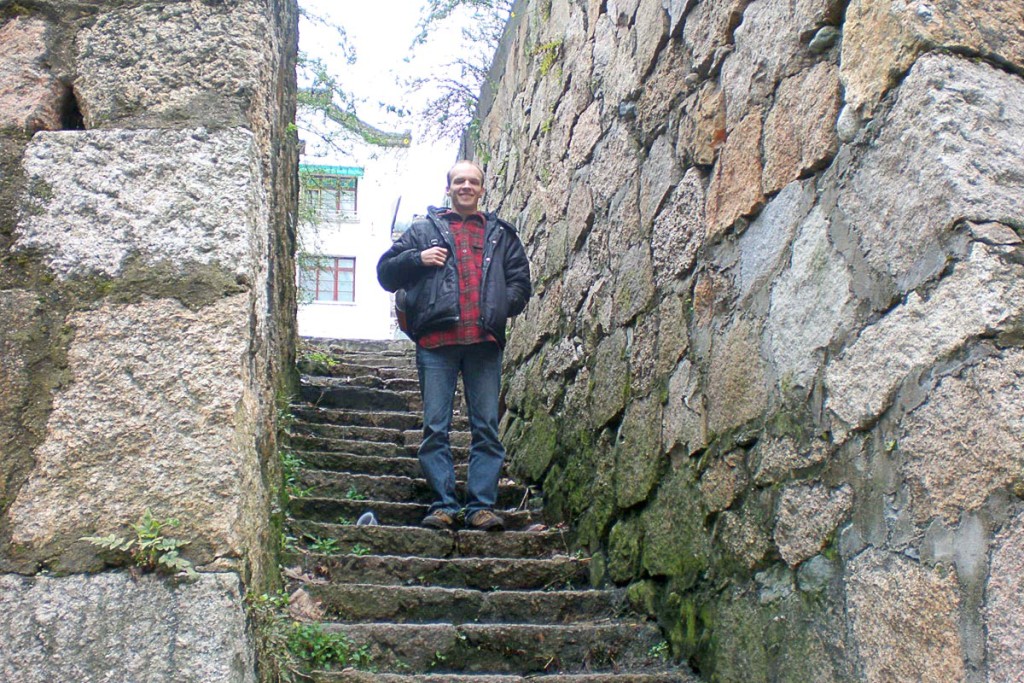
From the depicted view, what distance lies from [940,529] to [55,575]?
1.62 meters

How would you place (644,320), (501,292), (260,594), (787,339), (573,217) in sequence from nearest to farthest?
(260,594)
(787,339)
(644,320)
(501,292)
(573,217)

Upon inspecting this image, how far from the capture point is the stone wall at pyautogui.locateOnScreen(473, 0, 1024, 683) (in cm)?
190

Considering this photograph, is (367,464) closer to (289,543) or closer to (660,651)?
(289,543)

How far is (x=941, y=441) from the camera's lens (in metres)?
1.95

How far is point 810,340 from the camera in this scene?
8.25 feet

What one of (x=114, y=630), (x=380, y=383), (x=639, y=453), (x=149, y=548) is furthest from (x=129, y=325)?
(x=380, y=383)

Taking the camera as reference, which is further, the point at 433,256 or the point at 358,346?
the point at 358,346

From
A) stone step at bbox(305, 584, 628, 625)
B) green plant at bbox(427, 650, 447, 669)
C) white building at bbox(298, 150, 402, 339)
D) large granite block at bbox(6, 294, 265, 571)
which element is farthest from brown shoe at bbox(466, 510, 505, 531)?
white building at bbox(298, 150, 402, 339)

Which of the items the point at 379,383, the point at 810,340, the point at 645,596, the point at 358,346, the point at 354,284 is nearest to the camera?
the point at 810,340

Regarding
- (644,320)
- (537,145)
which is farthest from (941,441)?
(537,145)

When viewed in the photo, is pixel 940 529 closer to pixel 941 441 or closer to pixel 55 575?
pixel 941 441

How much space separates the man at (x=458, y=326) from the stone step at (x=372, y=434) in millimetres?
935

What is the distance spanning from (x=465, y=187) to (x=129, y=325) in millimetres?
2787

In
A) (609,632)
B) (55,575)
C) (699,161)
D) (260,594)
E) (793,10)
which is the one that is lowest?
(609,632)
